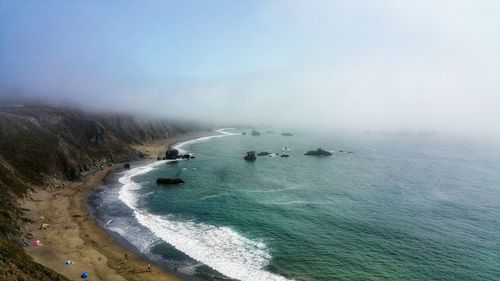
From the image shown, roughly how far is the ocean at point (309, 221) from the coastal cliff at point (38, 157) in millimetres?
13472

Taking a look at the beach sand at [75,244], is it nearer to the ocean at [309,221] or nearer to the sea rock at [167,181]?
the ocean at [309,221]

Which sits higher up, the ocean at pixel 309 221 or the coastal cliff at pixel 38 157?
the coastal cliff at pixel 38 157

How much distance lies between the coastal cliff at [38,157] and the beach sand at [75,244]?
343cm

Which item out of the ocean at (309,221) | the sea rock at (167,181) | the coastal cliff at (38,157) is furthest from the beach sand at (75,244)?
the sea rock at (167,181)

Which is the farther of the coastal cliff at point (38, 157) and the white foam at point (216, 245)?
the white foam at point (216, 245)

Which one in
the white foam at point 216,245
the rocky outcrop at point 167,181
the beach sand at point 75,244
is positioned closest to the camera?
→ the beach sand at point 75,244

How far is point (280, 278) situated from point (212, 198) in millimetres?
43798

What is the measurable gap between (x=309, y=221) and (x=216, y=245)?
22.2 meters

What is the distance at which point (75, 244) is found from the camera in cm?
6556

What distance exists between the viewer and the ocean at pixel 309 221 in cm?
5747

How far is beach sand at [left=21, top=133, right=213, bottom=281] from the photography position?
182ft

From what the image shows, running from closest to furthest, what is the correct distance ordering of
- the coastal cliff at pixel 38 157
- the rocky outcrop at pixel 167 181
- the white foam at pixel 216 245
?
the coastal cliff at pixel 38 157, the white foam at pixel 216 245, the rocky outcrop at pixel 167 181

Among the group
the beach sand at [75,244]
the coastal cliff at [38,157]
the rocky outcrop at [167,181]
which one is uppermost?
the coastal cliff at [38,157]

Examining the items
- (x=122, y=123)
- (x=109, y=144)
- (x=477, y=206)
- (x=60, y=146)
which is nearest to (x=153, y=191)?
(x=60, y=146)
